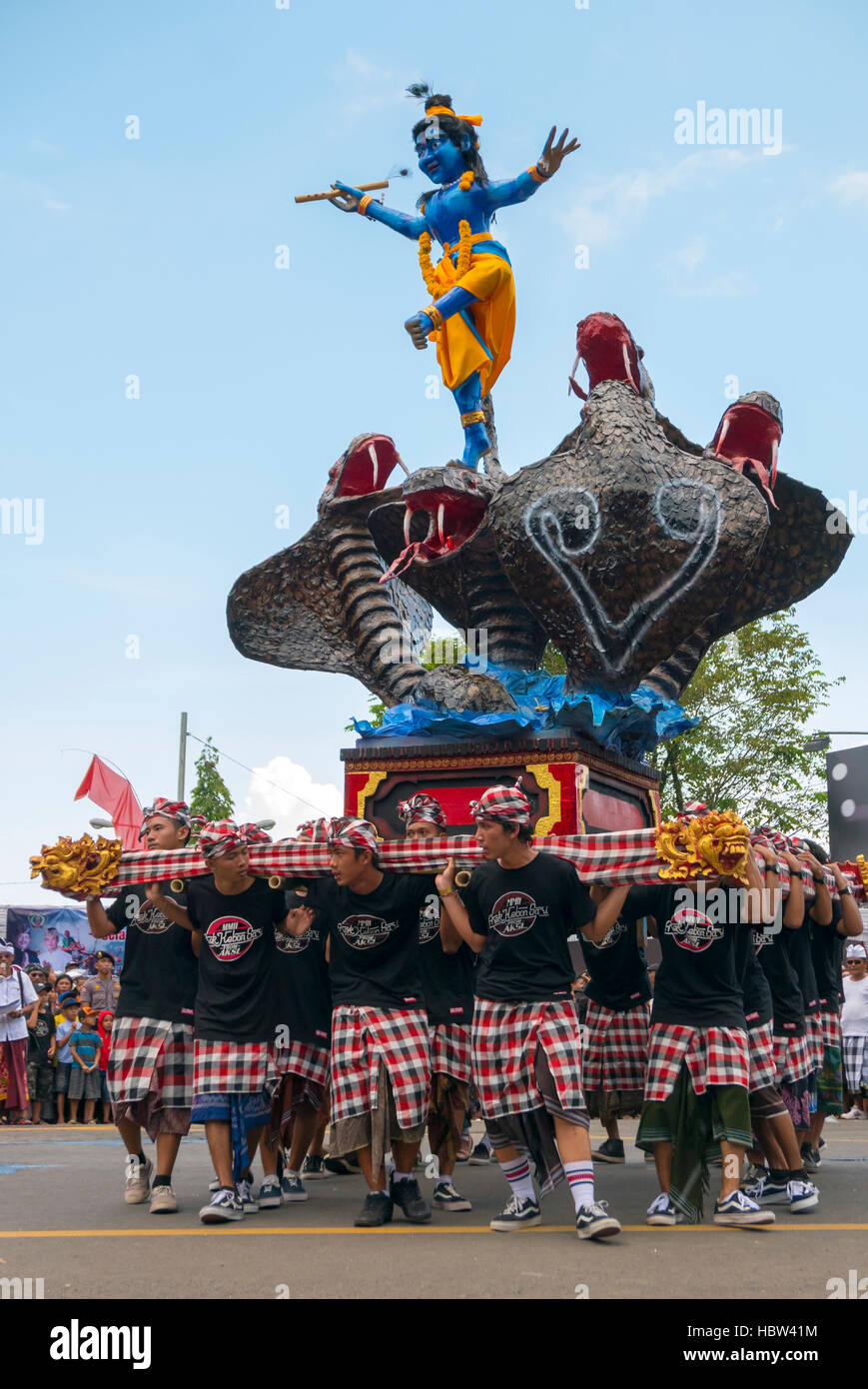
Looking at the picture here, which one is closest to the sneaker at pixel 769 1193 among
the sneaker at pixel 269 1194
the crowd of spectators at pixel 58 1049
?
the sneaker at pixel 269 1194

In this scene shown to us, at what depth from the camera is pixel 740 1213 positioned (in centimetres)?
571

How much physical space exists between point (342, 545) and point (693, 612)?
3182mm

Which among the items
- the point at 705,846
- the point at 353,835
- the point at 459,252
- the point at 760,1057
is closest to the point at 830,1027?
the point at 760,1057

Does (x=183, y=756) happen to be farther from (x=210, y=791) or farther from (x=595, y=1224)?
(x=595, y=1224)

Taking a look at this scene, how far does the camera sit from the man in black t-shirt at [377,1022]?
19.6 ft

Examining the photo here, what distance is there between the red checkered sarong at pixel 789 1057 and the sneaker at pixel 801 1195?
0.66 m

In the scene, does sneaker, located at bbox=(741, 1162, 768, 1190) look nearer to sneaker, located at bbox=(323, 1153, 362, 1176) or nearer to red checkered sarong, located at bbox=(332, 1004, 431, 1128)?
red checkered sarong, located at bbox=(332, 1004, 431, 1128)

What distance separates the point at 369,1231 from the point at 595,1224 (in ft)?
3.44

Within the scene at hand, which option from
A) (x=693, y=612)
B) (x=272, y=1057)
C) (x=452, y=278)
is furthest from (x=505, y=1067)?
(x=452, y=278)

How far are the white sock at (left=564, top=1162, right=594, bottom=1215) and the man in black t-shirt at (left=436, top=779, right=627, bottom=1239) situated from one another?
0.05 feet

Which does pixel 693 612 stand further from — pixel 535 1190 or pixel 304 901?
pixel 535 1190

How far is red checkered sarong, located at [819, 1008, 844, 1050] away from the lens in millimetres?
8008

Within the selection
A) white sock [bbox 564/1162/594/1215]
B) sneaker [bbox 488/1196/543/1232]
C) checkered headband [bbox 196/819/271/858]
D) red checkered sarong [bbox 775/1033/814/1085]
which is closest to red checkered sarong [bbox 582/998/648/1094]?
red checkered sarong [bbox 775/1033/814/1085]

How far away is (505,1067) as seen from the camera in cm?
571
